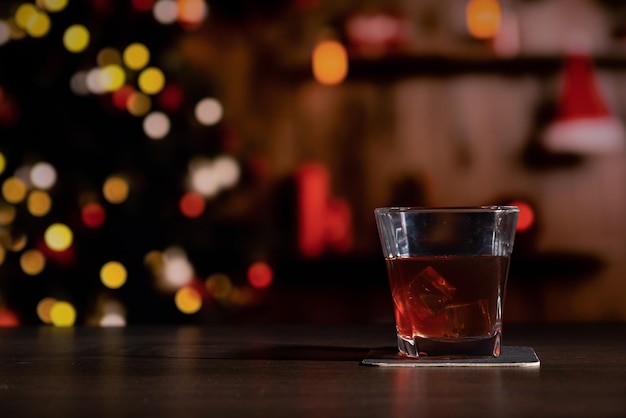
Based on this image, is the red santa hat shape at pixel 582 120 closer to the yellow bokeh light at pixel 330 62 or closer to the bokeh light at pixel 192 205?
the yellow bokeh light at pixel 330 62

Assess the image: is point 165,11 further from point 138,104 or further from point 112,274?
point 112,274

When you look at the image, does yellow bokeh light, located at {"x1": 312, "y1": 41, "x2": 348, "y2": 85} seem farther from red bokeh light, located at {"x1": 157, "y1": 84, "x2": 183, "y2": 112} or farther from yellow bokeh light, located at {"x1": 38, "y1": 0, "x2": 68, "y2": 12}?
yellow bokeh light, located at {"x1": 38, "y1": 0, "x2": 68, "y2": 12}

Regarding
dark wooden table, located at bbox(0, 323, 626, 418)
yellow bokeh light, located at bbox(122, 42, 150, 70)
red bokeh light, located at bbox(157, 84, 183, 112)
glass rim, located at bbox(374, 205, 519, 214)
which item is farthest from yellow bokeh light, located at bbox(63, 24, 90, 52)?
glass rim, located at bbox(374, 205, 519, 214)

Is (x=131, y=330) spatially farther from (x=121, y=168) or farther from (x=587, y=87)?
(x=587, y=87)

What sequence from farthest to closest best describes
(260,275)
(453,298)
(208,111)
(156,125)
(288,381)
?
(260,275) → (208,111) → (156,125) → (453,298) → (288,381)

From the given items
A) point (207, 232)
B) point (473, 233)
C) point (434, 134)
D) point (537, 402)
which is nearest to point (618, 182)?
point (434, 134)

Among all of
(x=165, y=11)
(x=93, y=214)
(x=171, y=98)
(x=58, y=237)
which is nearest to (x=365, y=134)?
(x=171, y=98)
